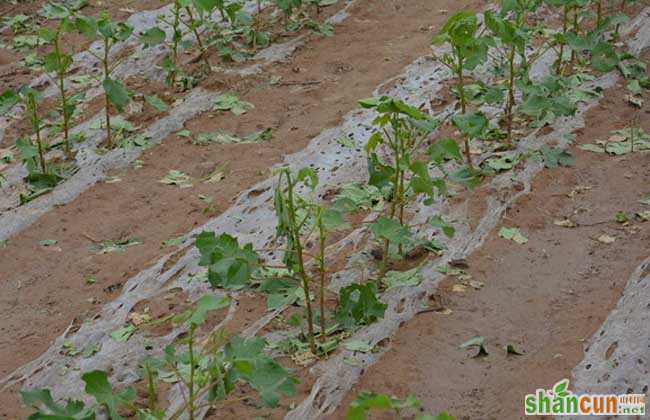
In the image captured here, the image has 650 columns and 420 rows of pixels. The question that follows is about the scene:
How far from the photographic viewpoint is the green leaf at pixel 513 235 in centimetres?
421

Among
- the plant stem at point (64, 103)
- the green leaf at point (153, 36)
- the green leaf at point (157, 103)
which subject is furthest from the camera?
the green leaf at point (153, 36)

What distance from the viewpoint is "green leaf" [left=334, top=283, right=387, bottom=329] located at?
11.8ft

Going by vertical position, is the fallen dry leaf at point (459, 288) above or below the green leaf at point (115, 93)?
below

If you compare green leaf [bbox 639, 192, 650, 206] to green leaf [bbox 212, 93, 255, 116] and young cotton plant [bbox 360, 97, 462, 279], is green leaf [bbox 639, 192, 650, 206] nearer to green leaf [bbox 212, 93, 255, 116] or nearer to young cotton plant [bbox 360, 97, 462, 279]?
young cotton plant [bbox 360, 97, 462, 279]

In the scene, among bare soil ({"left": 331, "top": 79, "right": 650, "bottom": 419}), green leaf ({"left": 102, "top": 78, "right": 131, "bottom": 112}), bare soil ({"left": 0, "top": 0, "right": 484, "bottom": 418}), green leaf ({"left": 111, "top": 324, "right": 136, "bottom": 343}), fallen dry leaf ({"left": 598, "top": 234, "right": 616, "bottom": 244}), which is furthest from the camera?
green leaf ({"left": 102, "top": 78, "right": 131, "bottom": 112})

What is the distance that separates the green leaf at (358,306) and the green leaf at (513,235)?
83cm

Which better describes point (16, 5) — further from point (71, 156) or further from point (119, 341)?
point (119, 341)

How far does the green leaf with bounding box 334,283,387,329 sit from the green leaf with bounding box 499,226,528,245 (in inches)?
32.7

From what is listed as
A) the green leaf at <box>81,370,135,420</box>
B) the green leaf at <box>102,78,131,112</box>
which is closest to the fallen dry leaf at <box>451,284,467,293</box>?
the green leaf at <box>81,370,135,420</box>

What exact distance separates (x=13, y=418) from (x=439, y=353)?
60.2 inches

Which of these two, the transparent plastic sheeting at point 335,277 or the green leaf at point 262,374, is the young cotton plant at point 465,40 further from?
the green leaf at point 262,374

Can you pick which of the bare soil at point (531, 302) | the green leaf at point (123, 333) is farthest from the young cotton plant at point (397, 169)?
the green leaf at point (123, 333)

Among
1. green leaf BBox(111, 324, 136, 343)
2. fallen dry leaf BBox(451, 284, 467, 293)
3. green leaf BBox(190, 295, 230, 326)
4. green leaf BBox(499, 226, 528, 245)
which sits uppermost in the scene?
green leaf BBox(190, 295, 230, 326)

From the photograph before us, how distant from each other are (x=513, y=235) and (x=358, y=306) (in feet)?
3.13
